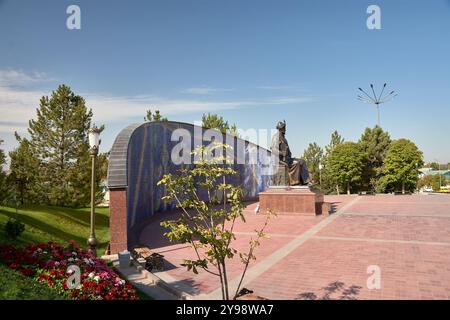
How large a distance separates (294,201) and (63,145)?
20.1 m

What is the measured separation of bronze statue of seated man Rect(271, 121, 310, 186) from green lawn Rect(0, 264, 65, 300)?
16.3 metres

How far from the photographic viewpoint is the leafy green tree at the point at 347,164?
4569cm

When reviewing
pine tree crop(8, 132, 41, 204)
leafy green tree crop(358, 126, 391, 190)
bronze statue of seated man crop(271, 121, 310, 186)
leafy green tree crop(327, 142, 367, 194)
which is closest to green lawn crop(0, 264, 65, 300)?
bronze statue of seated man crop(271, 121, 310, 186)

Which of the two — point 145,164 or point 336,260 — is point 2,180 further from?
point 336,260

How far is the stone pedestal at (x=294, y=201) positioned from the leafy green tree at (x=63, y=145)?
16003mm

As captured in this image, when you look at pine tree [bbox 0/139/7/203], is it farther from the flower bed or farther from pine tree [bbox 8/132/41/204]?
the flower bed

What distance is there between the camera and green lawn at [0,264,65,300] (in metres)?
5.00

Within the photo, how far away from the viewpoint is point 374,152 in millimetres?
48281

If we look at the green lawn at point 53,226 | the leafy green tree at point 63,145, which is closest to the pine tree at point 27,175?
the leafy green tree at point 63,145
